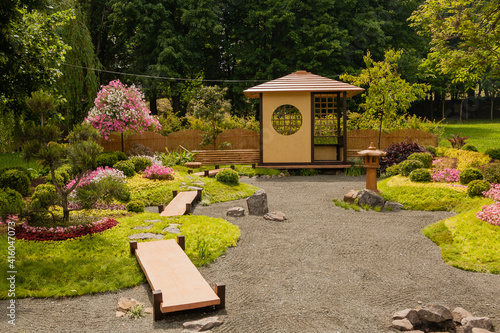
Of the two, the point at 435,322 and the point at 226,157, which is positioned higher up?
the point at 226,157

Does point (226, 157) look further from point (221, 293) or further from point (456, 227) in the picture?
point (221, 293)

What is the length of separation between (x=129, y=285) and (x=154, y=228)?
2428 millimetres

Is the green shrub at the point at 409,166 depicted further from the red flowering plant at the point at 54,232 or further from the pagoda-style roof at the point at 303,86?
the red flowering plant at the point at 54,232

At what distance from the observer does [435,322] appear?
16.0 feet

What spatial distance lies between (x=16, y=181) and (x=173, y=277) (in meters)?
7.75

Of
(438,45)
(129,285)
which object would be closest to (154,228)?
(129,285)

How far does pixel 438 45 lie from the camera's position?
16.1 m

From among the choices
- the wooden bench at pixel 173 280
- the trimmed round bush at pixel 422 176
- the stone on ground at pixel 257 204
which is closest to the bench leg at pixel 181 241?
the wooden bench at pixel 173 280

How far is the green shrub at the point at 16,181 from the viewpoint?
11.3 metres

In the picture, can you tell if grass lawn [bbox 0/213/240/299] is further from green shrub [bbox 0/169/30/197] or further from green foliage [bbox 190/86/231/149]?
green foliage [bbox 190/86/231/149]

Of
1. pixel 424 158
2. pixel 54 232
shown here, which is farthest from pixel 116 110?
pixel 424 158

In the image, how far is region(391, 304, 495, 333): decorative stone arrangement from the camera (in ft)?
15.6

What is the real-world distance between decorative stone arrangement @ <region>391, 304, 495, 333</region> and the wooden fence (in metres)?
14.4

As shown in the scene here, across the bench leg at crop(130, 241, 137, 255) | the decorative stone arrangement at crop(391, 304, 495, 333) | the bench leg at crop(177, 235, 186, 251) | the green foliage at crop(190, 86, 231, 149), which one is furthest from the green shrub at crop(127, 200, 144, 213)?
the green foliage at crop(190, 86, 231, 149)
